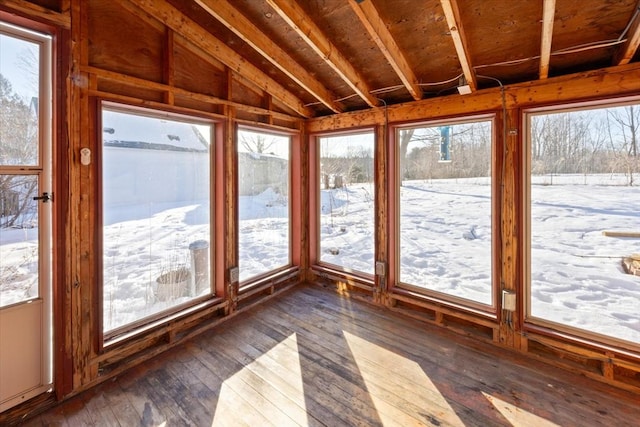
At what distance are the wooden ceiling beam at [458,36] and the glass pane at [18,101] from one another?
2971mm

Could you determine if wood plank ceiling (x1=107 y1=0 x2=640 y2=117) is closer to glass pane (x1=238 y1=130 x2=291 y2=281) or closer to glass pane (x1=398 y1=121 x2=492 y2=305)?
glass pane (x1=398 y1=121 x2=492 y2=305)

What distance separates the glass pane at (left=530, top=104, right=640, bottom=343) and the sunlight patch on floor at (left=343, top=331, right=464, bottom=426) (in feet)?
4.77

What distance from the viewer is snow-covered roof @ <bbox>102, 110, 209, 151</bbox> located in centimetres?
262

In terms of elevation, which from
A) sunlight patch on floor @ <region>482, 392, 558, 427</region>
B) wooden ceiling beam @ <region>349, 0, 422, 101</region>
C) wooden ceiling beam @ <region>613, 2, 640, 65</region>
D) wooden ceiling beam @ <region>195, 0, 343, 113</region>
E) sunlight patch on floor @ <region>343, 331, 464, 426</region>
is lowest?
sunlight patch on floor @ <region>482, 392, 558, 427</region>

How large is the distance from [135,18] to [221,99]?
3.30ft

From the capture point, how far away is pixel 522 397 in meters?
2.31

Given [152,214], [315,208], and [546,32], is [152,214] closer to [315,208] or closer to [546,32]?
[315,208]

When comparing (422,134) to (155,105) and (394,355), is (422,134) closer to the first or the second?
(394,355)

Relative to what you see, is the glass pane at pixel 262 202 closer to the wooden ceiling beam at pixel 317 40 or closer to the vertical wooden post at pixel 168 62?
the vertical wooden post at pixel 168 62

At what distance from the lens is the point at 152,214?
116 inches

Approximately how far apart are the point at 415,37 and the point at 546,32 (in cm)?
102

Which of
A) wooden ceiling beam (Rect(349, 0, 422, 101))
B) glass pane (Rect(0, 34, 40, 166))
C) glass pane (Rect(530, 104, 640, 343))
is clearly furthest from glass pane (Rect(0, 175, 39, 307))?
glass pane (Rect(530, 104, 640, 343))

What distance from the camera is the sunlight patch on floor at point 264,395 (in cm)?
210

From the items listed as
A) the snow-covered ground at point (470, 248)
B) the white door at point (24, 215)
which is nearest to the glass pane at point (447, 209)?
the snow-covered ground at point (470, 248)
